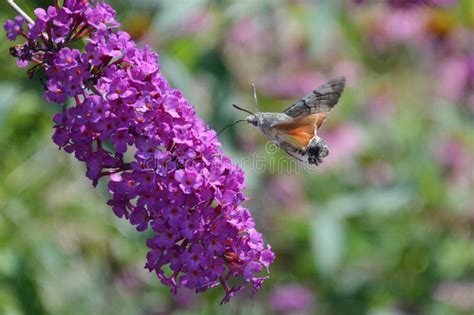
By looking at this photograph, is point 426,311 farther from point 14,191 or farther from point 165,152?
point 165,152

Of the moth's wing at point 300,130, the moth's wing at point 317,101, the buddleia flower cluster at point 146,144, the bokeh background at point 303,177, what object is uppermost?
the bokeh background at point 303,177

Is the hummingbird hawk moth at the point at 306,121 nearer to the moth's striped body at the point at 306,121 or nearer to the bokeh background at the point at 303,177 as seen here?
the moth's striped body at the point at 306,121

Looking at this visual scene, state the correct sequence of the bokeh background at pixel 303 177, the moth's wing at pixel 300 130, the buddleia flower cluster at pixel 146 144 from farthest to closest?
1. the bokeh background at pixel 303 177
2. the moth's wing at pixel 300 130
3. the buddleia flower cluster at pixel 146 144

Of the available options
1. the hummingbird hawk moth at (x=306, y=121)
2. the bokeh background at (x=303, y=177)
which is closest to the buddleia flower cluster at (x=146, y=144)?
the hummingbird hawk moth at (x=306, y=121)

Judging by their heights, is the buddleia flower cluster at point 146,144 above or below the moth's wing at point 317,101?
below

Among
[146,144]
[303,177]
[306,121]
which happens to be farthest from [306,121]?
[303,177]

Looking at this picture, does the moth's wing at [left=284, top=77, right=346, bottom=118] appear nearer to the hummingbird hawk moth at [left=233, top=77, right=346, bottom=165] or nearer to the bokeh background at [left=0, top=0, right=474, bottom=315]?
the hummingbird hawk moth at [left=233, top=77, right=346, bottom=165]
